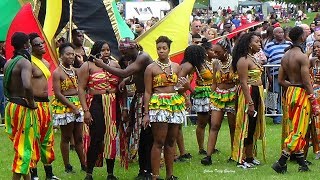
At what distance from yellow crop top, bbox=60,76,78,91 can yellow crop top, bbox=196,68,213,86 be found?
2.29 metres

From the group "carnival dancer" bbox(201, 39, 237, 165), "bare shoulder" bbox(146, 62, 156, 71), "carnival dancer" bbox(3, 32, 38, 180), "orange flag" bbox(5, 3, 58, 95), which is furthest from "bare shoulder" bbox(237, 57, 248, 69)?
"orange flag" bbox(5, 3, 58, 95)

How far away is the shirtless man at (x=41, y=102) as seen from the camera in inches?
381

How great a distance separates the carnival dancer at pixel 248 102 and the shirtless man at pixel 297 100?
0.59 m

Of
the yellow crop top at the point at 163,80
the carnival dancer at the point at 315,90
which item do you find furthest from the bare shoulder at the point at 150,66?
the carnival dancer at the point at 315,90

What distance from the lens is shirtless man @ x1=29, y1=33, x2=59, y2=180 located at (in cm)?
969

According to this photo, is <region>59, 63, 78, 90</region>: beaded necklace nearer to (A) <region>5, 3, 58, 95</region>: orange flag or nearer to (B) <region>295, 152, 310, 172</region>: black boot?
(A) <region>5, 3, 58, 95</region>: orange flag

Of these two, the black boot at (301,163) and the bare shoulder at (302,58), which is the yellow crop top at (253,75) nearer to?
the bare shoulder at (302,58)

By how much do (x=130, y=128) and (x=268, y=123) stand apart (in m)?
6.28

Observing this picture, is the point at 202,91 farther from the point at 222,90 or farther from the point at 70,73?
the point at 70,73

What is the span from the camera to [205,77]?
12.2 m

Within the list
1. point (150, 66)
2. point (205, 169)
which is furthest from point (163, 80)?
point (205, 169)

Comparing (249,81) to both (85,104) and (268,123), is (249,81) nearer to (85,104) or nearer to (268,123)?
(85,104)

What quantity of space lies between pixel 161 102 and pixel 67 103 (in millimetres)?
1613

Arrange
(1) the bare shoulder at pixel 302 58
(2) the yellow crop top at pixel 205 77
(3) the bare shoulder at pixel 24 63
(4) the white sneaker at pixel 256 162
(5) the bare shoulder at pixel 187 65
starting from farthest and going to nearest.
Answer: (2) the yellow crop top at pixel 205 77
(5) the bare shoulder at pixel 187 65
(4) the white sneaker at pixel 256 162
(1) the bare shoulder at pixel 302 58
(3) the bare shoulder at pixel 24 63
